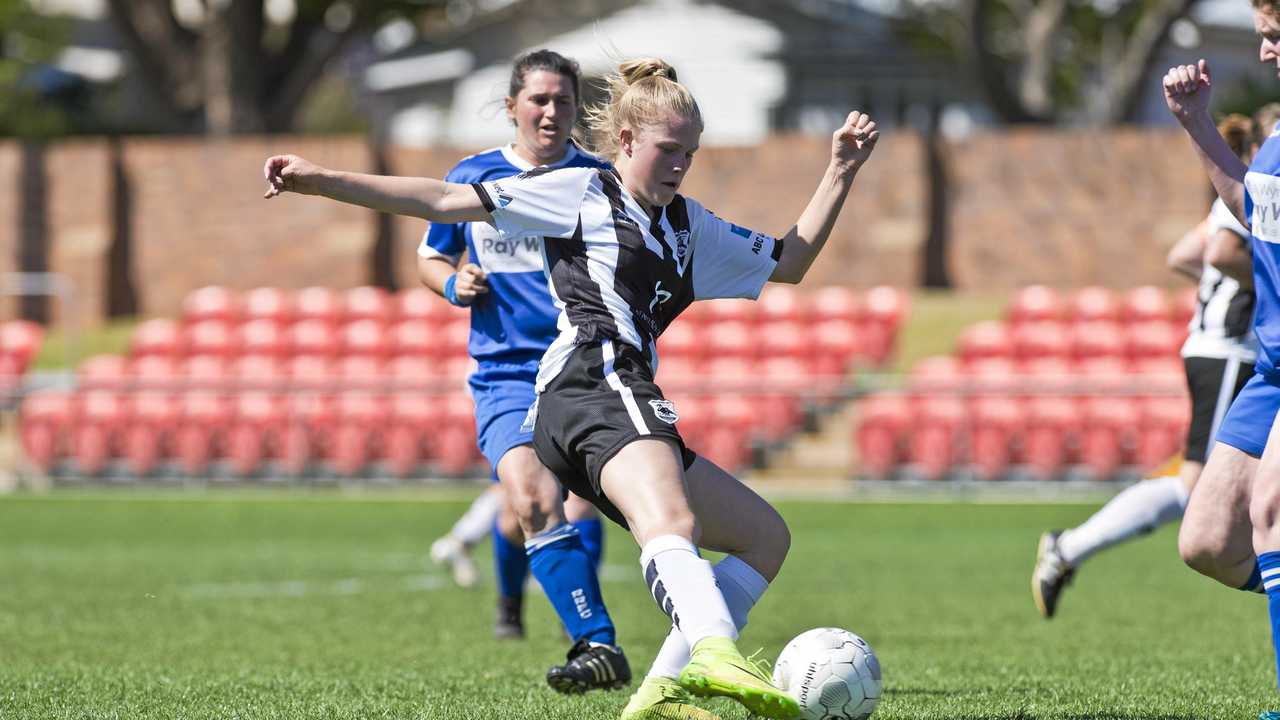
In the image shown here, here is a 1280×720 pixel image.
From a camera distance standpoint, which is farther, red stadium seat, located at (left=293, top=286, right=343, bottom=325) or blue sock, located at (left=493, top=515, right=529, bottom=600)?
red stadium seat, located at (left=293, top=286, right=343, bottom=325)

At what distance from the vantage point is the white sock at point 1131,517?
7.58 meters

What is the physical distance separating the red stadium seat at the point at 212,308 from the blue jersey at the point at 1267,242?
759 inches

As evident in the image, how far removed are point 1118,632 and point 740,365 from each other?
40.6ft

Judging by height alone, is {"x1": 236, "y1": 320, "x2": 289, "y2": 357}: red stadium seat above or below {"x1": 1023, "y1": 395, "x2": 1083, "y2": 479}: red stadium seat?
above

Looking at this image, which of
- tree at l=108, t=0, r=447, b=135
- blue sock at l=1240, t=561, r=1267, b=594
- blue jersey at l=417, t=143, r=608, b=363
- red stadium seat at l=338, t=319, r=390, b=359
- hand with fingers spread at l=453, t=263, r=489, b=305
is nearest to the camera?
blue sock at l=1240, t=561, r=1267, b=594

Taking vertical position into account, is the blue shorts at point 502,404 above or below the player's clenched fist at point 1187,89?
below

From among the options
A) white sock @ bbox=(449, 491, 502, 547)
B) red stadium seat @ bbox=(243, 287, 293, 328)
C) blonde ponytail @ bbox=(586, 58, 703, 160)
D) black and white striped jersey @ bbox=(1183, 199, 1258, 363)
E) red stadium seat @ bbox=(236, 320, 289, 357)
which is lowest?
white sock @ bbox=(449, 491, 502, 547)

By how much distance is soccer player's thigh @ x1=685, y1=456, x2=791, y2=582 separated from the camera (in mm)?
4875

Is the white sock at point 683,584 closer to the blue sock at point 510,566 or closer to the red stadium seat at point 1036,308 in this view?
the blue sock at point 510,566

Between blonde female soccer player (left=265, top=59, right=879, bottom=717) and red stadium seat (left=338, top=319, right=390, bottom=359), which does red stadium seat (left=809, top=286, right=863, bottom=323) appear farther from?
blonde female soccer player (left=265, top=59, right=879, bottom=717)

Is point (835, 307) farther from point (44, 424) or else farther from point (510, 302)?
point (510, 302)

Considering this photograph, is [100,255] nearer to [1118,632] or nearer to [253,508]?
[253,508]

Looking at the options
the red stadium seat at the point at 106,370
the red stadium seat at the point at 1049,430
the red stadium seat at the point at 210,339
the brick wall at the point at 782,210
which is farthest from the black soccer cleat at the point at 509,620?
the brick wall at the point at 782,210

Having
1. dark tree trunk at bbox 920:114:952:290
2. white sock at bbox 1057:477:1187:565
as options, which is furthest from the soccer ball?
dark tree trunk at bbox 920:114:952:290
